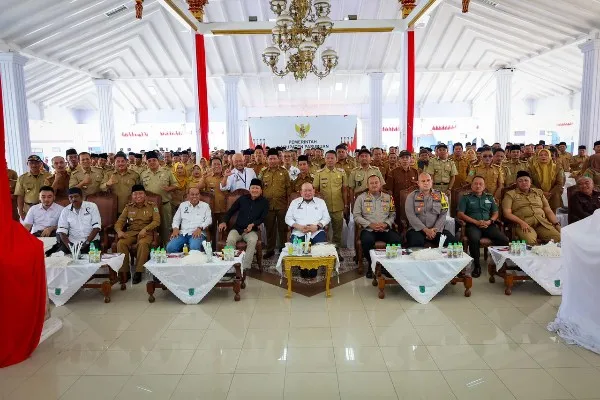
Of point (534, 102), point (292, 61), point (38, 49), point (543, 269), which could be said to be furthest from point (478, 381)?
point (534, 102)

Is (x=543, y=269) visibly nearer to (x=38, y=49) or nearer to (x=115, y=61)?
(x=38, y=49)

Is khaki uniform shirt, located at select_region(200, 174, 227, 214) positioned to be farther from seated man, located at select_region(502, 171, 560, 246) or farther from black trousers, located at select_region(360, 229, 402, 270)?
seated man, located at select_region(502, 171, 560, 246)

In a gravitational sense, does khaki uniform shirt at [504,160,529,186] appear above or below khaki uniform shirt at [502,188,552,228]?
above

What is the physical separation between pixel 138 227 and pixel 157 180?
3.40ft

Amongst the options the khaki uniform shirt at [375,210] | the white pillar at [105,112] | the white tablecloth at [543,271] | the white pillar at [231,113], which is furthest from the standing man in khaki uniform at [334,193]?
the white pillar at [105,112]

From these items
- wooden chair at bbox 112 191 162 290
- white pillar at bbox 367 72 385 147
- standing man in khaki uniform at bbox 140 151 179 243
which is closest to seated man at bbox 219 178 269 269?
wooden chair at bbox 112 191 162 290

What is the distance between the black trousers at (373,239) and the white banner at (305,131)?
8944mm

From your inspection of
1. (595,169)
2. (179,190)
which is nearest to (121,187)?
(179,190)

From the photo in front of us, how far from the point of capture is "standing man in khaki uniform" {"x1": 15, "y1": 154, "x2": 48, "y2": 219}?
20.5 ft

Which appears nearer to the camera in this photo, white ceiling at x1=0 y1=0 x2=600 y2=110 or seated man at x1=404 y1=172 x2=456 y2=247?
seated man at x1=404 y1=172 x2=456 y2=247

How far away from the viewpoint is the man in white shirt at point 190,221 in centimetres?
535

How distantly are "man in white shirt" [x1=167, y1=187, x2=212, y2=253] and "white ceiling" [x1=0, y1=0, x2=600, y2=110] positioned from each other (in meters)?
5.47

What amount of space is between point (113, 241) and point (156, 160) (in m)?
1.36

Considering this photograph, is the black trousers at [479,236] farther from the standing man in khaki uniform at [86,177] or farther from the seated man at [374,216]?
the standing man in khaki uniform at [86,177]
